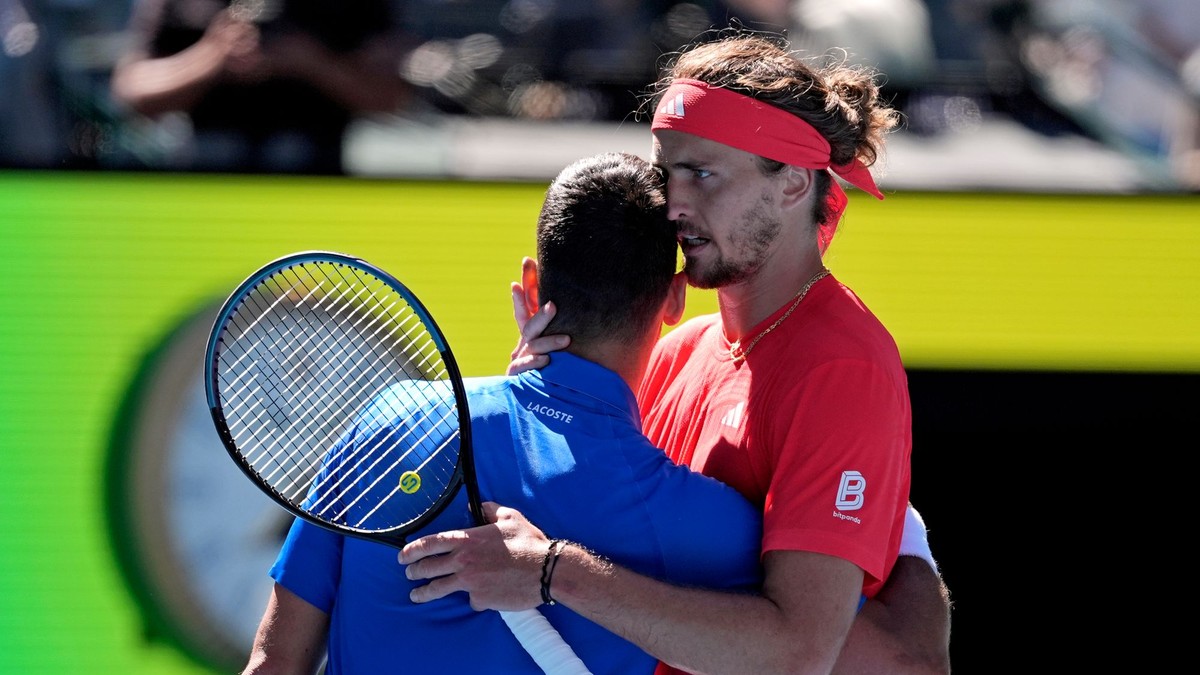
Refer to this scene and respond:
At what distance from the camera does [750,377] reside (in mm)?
2455

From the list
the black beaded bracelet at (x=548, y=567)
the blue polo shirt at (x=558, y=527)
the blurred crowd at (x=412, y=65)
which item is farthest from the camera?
the blurred crowd at (x=412, y=65)

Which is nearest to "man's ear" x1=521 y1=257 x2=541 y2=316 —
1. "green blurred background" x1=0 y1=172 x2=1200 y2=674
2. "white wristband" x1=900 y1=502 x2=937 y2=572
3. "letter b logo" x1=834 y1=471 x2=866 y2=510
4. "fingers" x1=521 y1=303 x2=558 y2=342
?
"fingers" x1=521 y1=303 x2=558 y2=342

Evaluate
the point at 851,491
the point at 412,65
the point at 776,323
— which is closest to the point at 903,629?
the point at 851,491

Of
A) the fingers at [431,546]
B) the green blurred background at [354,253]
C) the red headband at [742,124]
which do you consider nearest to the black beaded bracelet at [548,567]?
the fingers at [431,546]

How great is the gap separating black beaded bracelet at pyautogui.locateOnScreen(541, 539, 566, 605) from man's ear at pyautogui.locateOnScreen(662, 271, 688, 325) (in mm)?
461

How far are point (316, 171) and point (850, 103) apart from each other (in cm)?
219

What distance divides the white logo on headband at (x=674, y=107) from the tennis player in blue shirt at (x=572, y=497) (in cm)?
26

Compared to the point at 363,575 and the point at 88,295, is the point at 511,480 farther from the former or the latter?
the point at 88,295

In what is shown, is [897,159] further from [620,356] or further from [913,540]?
Answer: [620,356]

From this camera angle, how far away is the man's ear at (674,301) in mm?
2318

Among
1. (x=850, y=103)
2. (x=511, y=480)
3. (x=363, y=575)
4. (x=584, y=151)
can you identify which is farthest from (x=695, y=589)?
(x=584, y=151)

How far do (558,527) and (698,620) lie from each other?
27 centimetres

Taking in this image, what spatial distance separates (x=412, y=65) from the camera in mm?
4348

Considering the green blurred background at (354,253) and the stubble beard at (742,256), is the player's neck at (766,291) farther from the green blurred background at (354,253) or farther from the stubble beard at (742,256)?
the green blurred background at (354,253)
